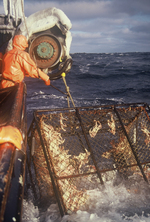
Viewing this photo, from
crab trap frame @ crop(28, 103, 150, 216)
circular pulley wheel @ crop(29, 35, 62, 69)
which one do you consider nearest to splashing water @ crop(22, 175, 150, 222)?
crab trap frame @ crop(28, 103, 150, 216)

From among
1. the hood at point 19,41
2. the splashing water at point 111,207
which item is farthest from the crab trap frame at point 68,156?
the hood at point 19,41

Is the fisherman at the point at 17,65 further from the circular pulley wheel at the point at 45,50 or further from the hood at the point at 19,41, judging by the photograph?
the circular pulley wheel at the point at 45,50

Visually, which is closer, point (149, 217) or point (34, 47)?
point (149, 217)

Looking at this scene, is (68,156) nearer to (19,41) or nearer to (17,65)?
(17,65)

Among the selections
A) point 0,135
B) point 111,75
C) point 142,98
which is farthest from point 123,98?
point 0,135

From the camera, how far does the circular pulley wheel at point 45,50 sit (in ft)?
24.8

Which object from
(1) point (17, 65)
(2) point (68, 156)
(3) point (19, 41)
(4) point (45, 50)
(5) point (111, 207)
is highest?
(4) point (45, 50)

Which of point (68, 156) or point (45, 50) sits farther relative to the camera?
point (45, 50)

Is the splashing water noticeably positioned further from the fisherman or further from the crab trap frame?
the fisherman

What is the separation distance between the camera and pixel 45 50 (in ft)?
24.8

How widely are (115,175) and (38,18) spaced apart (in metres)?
9.27

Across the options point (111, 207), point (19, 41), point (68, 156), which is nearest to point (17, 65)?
point (19, 41)

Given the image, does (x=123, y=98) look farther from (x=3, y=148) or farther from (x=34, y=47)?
(x=3, y=148)

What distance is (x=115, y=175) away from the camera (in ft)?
10.8
